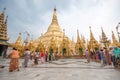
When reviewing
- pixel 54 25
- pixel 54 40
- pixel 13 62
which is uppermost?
pixel 54 25

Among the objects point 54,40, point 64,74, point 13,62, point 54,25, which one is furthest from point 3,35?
point 54,25

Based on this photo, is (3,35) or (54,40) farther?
(54,40)

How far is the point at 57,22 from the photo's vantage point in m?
50.9

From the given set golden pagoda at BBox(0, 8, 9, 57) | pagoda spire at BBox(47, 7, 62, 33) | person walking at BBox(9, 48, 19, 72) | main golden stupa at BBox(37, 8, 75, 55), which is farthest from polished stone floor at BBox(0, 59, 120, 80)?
pagoda spire at BBox(47, 7, 62, 33)

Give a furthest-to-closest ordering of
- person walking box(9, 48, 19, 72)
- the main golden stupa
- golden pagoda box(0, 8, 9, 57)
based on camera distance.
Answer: the main golden stupa, golden pagoda box(0, 8, 9, 57), person walking box(9, 48, 19, 72)

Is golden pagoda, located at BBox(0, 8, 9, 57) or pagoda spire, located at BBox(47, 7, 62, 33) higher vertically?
pagoda spire, located at BBox(47, 7, 62, 33)

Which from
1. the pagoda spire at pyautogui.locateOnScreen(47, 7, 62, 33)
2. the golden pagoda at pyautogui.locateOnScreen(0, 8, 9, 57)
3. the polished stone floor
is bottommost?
the polished stone floor

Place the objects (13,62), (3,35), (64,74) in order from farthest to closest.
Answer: (3,35) → (13,62) → (64,74)

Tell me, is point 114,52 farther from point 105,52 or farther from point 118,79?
point 118,79

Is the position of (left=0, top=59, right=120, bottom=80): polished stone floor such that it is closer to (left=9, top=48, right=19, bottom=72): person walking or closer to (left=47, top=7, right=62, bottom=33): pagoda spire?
(left=9, top=48, right=19, bottom=72): person walking

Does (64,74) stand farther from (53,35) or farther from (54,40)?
(53,35)

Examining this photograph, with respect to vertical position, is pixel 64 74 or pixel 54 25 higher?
pixel 54 25

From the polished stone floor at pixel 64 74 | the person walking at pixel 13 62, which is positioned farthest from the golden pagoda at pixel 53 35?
the polished stone floor at pixel 64 74

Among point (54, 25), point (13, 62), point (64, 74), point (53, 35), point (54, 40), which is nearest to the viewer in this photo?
point (64, 74)
